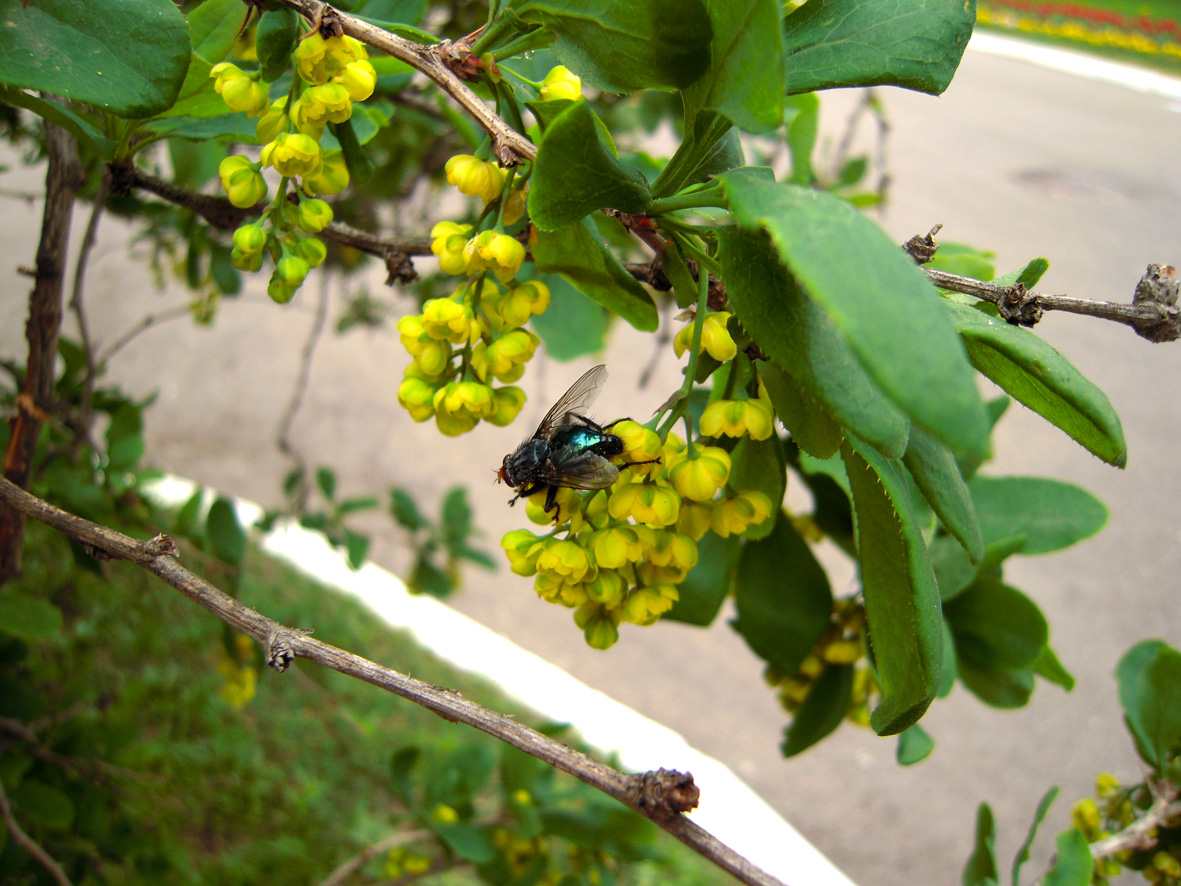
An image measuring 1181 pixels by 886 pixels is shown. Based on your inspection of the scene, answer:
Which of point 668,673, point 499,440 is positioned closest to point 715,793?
point 668,673

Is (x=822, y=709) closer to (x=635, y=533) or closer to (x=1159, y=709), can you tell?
(x=1159, y=709)

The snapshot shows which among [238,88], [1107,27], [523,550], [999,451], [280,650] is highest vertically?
[1107,27]

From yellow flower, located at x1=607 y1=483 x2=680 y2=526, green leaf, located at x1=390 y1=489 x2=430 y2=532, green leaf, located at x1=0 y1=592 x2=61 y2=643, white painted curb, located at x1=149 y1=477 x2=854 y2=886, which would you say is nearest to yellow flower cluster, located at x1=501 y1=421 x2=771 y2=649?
yellow flower, located at x1=607 y1=483 x2=680 y2=526

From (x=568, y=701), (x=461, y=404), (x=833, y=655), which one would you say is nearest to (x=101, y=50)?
(x=461, y=404)

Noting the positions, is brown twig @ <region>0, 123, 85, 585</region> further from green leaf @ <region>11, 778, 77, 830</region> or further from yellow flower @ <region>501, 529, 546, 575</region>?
yellow flower @ <region>501, 529, 546, 575</region>

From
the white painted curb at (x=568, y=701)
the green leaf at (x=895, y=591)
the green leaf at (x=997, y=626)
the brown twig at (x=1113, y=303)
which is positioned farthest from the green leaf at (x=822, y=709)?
the white painted curb at (x=568, y=701)
